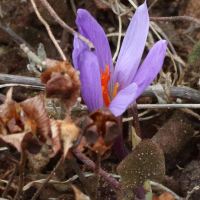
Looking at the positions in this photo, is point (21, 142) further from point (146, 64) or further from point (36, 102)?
point (146, 64)

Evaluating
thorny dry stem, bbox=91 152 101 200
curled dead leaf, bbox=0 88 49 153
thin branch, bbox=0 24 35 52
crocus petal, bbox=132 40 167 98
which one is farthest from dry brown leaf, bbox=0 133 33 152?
thin branch, bbox=0 24 35 52

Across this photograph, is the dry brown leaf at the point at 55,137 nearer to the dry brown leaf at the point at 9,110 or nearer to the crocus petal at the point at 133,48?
the dry brown leaf at the point at 9,110

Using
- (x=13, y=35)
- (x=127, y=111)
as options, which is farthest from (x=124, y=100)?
(x=13, y=35)

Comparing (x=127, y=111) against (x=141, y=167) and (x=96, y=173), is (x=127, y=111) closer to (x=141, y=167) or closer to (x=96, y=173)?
(x=141, y=167)

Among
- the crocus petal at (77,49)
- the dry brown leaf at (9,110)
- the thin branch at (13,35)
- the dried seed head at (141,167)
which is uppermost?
the crocus petal at (77,49)

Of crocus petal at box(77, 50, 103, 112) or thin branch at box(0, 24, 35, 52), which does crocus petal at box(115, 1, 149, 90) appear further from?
thin branch at box(0, 24, 35, 52)

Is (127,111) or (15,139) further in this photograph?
(127,111)

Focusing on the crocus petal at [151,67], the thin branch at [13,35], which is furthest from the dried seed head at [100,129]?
the thin branch at [13,35]
